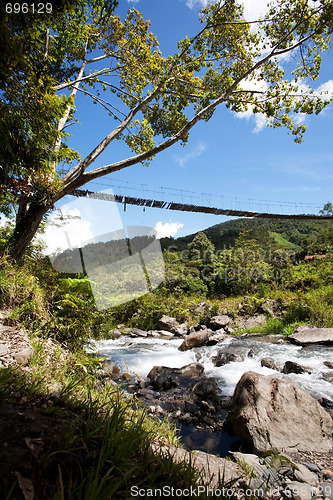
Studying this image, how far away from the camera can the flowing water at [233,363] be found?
151 inches

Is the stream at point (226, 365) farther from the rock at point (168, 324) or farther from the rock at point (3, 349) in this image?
the rock at point (3, 349)

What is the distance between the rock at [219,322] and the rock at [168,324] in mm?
1329

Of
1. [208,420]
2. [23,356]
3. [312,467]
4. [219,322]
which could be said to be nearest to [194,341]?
[219,322]

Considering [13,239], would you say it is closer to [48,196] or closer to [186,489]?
[48,196]

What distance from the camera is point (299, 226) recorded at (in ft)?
159

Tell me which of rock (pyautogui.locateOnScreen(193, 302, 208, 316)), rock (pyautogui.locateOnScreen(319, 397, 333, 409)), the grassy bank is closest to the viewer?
the grassy bank

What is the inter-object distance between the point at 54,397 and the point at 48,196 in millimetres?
3010

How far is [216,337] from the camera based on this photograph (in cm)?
704

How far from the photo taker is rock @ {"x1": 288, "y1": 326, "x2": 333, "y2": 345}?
18.4 ft

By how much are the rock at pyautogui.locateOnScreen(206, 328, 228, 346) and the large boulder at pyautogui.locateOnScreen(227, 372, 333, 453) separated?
398 centimetres

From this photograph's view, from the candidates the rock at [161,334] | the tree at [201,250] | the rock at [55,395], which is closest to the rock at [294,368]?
the rock at [55,395]

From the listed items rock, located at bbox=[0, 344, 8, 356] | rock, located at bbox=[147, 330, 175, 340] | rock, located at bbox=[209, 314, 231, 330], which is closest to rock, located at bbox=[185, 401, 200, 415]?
rock, located at bbox=[0, 344, 8, 356]

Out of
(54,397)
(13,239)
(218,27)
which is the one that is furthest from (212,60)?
(54,397)

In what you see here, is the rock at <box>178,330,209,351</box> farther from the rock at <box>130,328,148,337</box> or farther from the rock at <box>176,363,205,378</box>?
the rock at <box>130,328,148,337</box>
